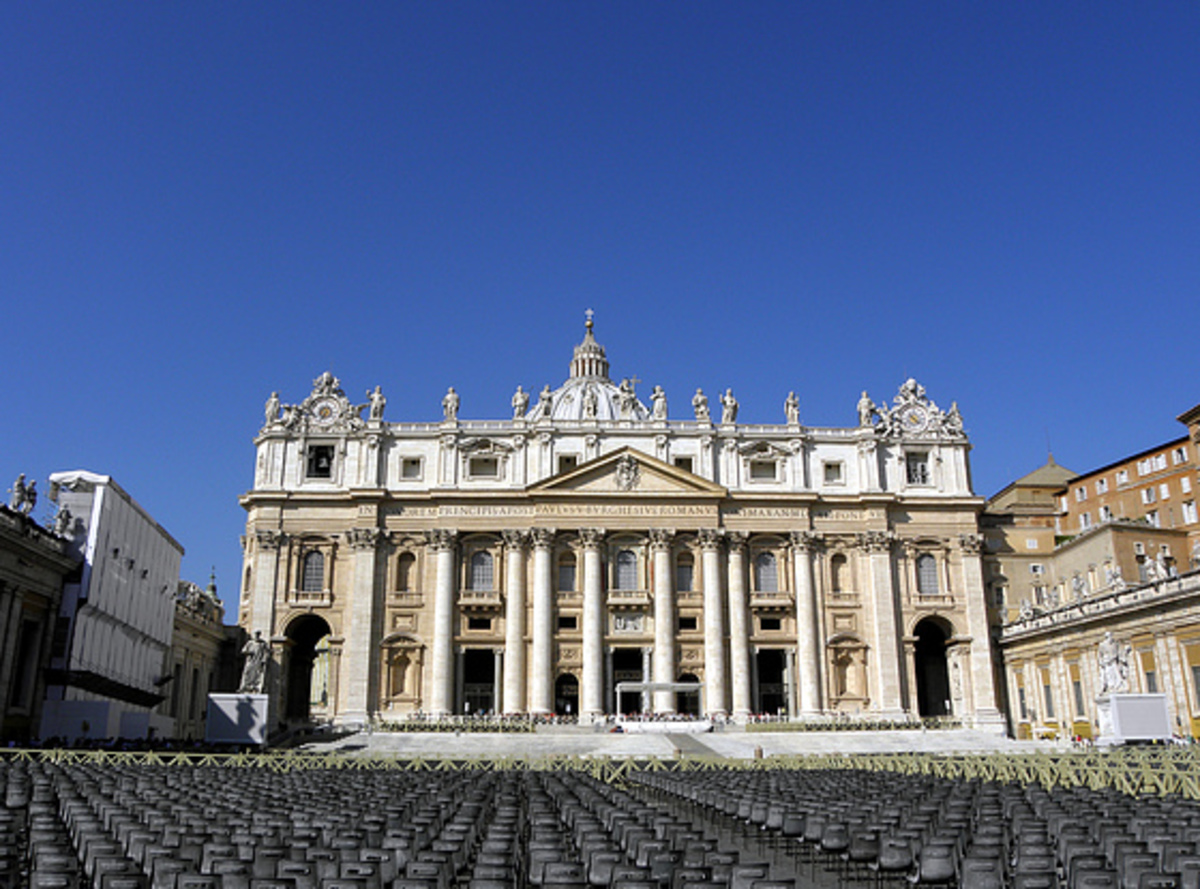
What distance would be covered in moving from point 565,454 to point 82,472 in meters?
32.2

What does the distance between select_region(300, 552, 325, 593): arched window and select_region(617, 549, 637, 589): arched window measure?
773 inches

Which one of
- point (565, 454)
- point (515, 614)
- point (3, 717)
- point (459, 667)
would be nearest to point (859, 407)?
point (565, 454)

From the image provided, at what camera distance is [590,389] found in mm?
102438

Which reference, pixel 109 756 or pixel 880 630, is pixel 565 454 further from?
pixel 109 756

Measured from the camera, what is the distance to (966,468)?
248ft

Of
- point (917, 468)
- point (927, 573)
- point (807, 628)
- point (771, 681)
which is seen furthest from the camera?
point (917, 468)

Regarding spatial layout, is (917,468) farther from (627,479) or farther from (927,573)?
(627,479)

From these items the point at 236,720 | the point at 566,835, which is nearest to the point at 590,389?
the point at 236,720

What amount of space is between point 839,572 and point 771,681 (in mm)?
8722

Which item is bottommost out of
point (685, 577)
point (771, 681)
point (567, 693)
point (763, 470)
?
point (567, 693)

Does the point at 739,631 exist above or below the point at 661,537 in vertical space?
below

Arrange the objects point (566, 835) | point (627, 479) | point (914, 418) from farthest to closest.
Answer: point (914, 418) < point (627, 479) < point (566, 835)

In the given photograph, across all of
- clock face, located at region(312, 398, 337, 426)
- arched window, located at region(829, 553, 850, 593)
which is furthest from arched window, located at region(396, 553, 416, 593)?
arched window, located at region(829, 553, 850, 593)

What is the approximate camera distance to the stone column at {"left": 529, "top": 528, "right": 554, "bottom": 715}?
67.7 meters
